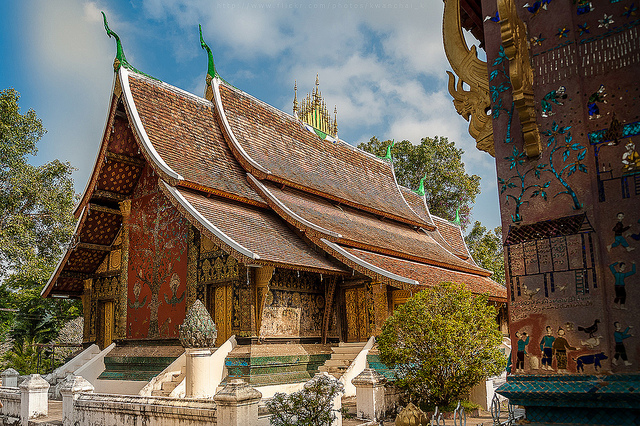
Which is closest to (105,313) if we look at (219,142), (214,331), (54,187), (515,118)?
(219,142)

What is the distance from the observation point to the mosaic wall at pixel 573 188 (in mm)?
3039

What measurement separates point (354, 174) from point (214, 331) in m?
10.2

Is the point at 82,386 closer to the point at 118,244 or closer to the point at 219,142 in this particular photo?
the point at 118,244

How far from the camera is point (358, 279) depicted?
512 inches

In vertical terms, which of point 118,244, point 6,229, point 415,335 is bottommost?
point 415,335

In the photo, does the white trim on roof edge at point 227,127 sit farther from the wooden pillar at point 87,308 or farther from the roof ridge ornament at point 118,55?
the wooden pillar at point 87,308

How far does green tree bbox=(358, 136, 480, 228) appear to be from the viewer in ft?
105

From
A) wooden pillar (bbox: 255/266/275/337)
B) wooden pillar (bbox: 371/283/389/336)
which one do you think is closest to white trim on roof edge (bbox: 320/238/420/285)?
wooden pillar (bbox: 371/283/389/336)

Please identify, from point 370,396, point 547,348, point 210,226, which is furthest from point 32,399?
point 547,348

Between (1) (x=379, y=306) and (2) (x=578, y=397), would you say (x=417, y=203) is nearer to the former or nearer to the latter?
(1) (x=379, y=306)

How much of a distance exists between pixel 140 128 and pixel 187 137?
1448mm

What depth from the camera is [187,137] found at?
14.1 metres

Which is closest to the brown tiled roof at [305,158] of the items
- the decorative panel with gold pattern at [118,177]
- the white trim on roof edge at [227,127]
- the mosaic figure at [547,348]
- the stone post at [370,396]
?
the white trim on roof edge at [227,127]

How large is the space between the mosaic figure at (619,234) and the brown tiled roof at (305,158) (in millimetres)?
11098
